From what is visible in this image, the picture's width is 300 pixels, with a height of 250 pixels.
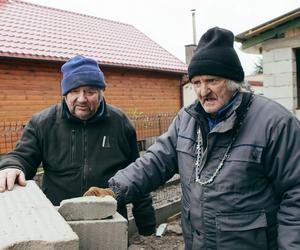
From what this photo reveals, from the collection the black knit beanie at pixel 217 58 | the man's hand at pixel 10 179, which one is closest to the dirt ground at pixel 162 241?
the man's hand at pixel 10 179

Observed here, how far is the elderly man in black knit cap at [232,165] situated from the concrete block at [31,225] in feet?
1.35

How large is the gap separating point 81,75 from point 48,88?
32.9ft

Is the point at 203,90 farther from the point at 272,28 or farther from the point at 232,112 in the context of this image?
the point at 272,28

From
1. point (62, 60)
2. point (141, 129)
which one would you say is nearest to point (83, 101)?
point (62, 60)

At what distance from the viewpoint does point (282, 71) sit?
7379 millimetres

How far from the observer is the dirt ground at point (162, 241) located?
18.3 ft

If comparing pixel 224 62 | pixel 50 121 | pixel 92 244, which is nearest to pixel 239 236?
pixel 92 244

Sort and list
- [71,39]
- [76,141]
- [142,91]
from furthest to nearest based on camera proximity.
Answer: [142,91] < [71,39] < [76,141]

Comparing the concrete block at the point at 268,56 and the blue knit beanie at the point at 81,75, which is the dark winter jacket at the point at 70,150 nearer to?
the blue knit beanie at the point at 81,75

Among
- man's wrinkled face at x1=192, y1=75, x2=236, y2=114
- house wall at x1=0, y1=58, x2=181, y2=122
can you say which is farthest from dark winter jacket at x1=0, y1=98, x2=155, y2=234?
house wall at x1=0, y1=58, x2=181, y2=122

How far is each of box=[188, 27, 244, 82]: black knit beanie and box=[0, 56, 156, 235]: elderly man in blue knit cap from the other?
802mm

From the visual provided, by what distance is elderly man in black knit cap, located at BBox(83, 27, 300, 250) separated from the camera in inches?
74.0

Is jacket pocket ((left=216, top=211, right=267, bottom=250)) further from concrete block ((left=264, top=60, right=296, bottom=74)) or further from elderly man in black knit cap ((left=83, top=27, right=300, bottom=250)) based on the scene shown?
concrete block ((left=264, top=60, right=296, bottom=74))

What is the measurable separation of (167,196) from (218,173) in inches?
221
